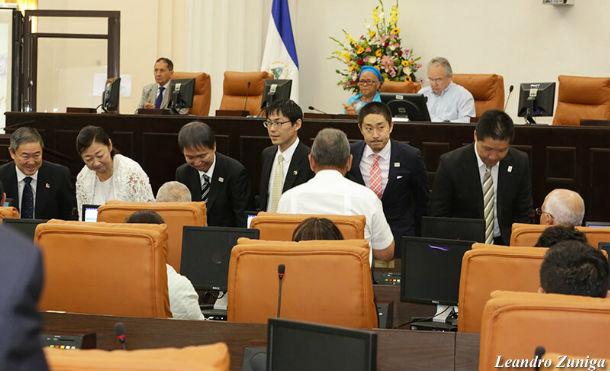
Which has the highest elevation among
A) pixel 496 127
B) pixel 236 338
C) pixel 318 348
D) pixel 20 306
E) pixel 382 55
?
pixel 382 55

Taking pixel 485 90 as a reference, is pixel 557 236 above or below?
below

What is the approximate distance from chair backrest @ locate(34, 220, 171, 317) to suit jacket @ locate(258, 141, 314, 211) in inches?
115

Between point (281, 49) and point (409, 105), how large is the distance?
4305 millimetres

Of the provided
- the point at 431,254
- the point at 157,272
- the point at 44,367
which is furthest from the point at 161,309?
the point at 44,367

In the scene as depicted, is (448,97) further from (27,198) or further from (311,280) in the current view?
(311,280)

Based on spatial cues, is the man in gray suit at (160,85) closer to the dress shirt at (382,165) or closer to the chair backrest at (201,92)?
the chair backrest at (201,92)

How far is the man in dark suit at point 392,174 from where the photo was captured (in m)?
6.68

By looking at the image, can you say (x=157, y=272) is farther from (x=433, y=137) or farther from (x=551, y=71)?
(x=551, y=71)

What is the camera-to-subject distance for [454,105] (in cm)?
1035

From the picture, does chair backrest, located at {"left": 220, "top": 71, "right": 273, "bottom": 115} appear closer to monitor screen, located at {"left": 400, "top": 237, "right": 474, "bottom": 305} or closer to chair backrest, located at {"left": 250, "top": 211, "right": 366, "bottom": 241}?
chair backrest, located at {"left": 250, "top": 211, "right": 366, "bottom": 241}

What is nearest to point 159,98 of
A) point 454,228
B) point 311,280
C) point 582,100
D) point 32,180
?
point 582,100

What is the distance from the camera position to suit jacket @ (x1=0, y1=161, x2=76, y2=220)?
23.8 ft

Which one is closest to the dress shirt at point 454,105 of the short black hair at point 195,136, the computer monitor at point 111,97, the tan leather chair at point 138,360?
the computer monitor at point 111,97

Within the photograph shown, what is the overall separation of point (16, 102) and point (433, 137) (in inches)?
254
